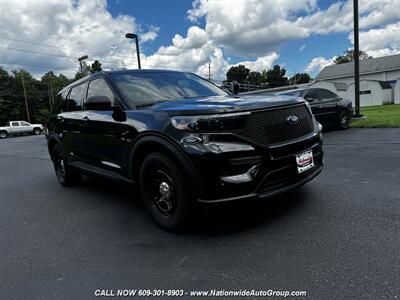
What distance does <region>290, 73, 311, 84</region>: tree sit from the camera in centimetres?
Result: 10166

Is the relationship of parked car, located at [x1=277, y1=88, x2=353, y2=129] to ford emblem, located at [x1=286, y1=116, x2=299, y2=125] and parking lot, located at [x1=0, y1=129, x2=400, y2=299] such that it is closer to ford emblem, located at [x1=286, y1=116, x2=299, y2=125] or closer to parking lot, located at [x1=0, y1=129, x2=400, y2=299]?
parking lot, located at [x1=0, y1=129, x2=400, y2=299]

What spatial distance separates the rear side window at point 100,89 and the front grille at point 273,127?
192 centimetres

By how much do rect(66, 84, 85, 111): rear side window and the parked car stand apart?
6857 mm

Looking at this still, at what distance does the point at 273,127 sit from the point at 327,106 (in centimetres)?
848

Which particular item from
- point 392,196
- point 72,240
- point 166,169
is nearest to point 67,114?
point 72,240

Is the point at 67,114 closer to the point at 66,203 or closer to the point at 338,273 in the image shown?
the point at 66,203

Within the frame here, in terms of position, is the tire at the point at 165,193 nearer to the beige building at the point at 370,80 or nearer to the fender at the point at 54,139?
the fender at the point at 54,139

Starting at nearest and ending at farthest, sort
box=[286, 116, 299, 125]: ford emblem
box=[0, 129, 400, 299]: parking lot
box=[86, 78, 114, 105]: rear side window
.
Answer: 1. box=[0, 129, 400, 299]: parking lot
2. box=[286, 116, 299, 125]: ford emblem
3. box=[86, 78, 114, 105]: rear side window

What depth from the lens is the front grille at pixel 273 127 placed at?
3064 mm

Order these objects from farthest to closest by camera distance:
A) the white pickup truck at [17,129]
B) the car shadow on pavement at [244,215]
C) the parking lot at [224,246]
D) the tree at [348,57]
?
1. the tree at [348,57]
2. the white pickup truck at [17,129]
3. the car shadow on pavement at [244,215]
4. the parking lot at [224,246]

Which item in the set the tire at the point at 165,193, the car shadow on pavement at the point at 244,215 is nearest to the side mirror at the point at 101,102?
the tire at the point at 165,193

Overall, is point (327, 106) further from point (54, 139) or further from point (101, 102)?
point (101, 102)

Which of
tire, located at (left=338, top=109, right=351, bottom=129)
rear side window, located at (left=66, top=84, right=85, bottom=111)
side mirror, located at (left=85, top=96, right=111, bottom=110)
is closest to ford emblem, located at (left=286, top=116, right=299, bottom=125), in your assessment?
side mirror, located at (left=85, top=96, right=111, bottom=110)

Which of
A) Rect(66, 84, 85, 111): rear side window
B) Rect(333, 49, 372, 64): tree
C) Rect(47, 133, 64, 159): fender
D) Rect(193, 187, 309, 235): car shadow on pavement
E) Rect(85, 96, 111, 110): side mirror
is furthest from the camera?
Rect(333, 49, 372, 64): tree
